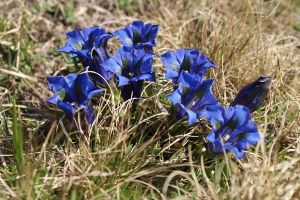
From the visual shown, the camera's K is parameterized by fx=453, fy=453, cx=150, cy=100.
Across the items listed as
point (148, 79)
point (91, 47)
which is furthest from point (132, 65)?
point (91, 47)

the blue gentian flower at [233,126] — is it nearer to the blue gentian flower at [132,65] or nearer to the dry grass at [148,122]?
the dry grass at [148,122]

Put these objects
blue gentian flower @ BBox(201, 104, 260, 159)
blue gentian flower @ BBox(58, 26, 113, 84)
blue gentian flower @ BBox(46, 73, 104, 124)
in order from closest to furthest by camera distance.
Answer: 1. blue gentian flower @ BBox(201, 104, 260, 159)
2. blue gentian flower @ BBox(46, 73, 104, 124)
3. blue gentian flower @ BBox(58, 26, 113, 84)

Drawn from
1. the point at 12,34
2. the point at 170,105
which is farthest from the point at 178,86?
the point at 12,34

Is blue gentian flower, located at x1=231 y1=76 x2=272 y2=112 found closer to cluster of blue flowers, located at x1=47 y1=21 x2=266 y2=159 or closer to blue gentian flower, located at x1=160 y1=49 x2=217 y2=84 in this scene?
cluster of blue flowers, located at x1=47 y1=21 x2=266 y2=159

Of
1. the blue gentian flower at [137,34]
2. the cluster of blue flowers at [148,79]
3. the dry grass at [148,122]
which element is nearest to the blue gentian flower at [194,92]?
the cluster of blue flowers at [148,79]

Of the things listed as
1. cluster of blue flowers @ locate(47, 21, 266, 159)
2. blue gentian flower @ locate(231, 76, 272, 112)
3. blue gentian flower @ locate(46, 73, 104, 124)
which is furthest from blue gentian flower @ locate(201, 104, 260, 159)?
blue gentian flower @ locate(46, 73, 104, 124)

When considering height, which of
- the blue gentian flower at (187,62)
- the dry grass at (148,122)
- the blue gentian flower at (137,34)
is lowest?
the dry grass at (148,122)

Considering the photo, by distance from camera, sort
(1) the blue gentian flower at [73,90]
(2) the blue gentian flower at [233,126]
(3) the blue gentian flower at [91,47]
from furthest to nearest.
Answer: (3) the blue gentian flower at [91,47], (1) the blue gentian flower at [73,90], (2) the blue gentian flower at [233,126]

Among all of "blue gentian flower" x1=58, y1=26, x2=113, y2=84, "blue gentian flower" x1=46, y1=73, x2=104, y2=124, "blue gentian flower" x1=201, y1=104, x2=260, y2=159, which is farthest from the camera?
"blue gentian flower" x1=58, y1=26, x2=113, y2=84
